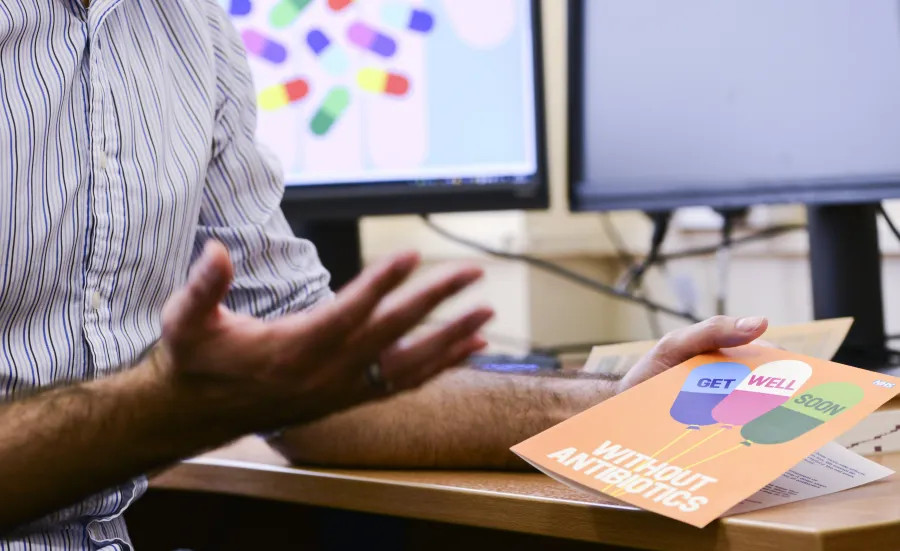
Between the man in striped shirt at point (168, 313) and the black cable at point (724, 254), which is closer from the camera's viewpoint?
the man in striped shirt at point (168, 313)

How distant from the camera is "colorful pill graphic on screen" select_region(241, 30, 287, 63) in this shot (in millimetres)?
1142

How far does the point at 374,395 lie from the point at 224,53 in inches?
21.3

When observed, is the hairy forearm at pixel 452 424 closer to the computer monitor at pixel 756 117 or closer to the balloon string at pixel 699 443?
the balloon string at pixel 699 443

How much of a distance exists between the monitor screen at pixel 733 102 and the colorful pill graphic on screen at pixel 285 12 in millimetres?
310

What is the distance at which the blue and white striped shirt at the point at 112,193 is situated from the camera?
67 cm

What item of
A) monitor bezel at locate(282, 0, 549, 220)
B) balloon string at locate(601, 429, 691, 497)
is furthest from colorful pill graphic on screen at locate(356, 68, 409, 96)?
balloon string at locate(601, 429, 691, 497)

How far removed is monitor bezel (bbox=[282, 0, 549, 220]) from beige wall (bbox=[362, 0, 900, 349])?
1.59ft

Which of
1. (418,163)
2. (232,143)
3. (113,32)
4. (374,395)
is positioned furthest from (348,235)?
(374,395)

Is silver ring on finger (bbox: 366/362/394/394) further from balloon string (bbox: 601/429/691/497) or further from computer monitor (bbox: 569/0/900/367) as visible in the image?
computer monitor (bbox: 569/0/900/367)

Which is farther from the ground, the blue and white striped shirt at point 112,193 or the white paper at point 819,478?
the blue and white striped shirt at point 112,193

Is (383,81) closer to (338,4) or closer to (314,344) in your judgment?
(338,4)

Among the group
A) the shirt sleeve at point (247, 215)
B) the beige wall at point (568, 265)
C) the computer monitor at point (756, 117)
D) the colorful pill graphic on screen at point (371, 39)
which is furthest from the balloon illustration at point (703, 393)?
the beige wall at point (568, 265)

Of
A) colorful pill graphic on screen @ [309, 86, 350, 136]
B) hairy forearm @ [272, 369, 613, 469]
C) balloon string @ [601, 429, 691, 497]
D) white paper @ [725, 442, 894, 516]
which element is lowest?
hairy forearm @ [272, 369, 613, 469]

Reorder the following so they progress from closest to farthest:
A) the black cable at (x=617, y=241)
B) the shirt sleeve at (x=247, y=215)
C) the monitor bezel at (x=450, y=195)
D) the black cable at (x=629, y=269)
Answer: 1. the shirt sleeve at (x=247, y=215)
2. the monitor bezel at (x=450, y=195)
3. the black cable at (x=629, y=269)
4. the black cable at (x=617, y=241)
